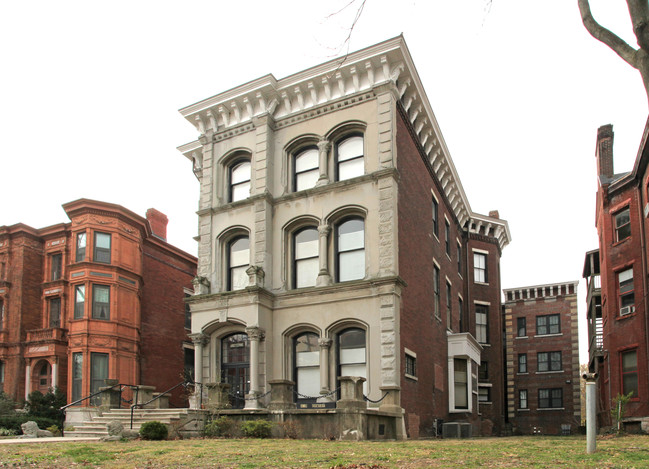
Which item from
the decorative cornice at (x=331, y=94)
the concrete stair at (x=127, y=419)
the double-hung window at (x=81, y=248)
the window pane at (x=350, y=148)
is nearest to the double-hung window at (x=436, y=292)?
the decorative cornice at (x=331, y=94)

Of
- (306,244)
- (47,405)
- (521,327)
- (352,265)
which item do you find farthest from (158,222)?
(521,327)

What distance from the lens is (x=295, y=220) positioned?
25.8m

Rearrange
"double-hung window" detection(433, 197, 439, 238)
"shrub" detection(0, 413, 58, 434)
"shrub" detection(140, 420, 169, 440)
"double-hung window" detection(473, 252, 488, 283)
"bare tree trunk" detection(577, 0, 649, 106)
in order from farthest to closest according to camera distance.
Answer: "double-hung window" detection(473, 252, 488, 283)
"double-hung window" detection(433, 197, 439, 238)
"shrub" detection(0, 413, 58, 434)
"shrub" detection(140, 420, 169, 440)
"bare tree trunk" detection(577, 0, 649, 106)

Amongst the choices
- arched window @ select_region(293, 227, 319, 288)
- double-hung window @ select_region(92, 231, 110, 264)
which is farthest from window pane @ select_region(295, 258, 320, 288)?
double-hung window @ select_region(92, 231, 110, 264)

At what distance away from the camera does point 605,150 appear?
35.4 m

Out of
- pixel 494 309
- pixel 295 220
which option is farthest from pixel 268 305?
pixel 494 309

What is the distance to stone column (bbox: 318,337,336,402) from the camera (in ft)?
76.4

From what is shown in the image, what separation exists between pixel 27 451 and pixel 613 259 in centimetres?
2681

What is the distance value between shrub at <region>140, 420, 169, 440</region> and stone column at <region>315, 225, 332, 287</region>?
8174 mm

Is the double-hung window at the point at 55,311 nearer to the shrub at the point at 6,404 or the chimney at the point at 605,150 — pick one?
the shrub at the point at 6,404

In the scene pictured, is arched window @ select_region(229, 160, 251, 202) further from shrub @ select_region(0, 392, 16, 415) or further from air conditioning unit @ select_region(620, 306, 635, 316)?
air conditioning unit @ select_region(620, 306, 635, 316)

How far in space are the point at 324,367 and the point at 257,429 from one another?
4962mm

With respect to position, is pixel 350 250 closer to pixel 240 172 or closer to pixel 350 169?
pixel 350 169

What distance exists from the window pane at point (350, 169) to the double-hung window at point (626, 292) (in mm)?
14251
